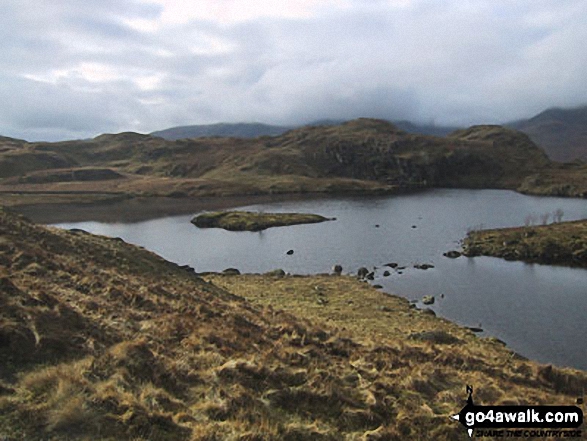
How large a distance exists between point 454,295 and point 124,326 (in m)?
48.1

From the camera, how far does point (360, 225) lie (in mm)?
123250

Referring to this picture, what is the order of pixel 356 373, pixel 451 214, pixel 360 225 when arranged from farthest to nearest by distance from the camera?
pixel 451 214 → pixel 360 225 → pixel 356 373

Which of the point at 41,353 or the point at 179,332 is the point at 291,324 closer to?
the point at 179,332

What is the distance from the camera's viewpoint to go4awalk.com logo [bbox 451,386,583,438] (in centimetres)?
1722

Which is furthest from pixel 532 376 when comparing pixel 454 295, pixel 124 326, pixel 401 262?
pixel 401 262

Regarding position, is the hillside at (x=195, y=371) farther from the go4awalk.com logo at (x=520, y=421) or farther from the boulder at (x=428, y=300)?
the boulder at (x=428, y=300)

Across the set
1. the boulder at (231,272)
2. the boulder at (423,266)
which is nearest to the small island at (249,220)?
the boulder at (231,272)

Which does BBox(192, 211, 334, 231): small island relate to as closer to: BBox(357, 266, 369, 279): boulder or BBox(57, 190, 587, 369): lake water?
BBox(57, 190, 587, 369): lake water

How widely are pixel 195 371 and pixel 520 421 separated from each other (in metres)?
13.4

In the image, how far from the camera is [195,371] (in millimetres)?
18266

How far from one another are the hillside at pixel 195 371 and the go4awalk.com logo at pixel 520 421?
880mm

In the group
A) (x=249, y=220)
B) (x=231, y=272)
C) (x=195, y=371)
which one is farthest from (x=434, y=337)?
(x=249, y=220)

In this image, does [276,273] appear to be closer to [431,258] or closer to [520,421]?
[431,258]

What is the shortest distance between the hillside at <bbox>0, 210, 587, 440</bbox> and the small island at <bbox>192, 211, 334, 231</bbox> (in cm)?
8915
